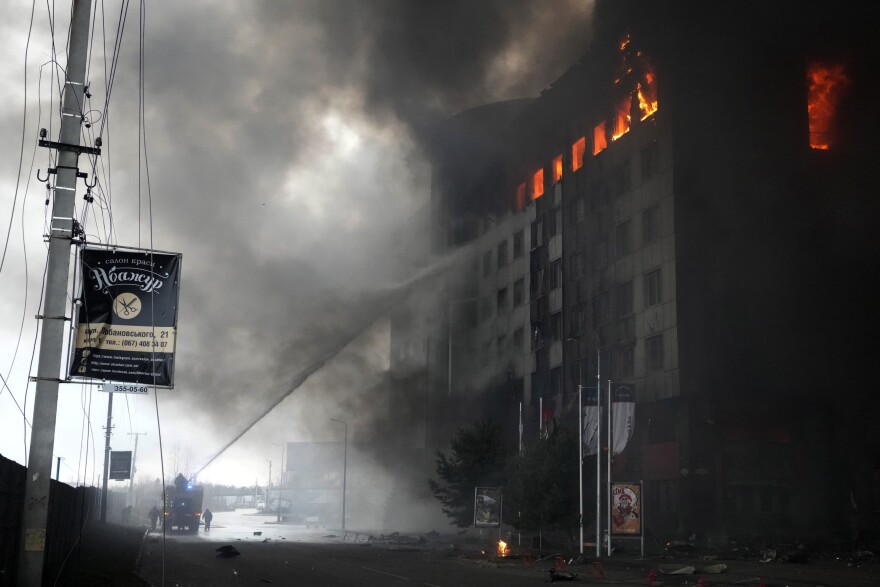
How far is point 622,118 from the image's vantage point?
61812 mm

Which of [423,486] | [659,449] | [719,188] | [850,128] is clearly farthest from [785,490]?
[423,486]

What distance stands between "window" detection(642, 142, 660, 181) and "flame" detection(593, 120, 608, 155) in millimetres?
6514

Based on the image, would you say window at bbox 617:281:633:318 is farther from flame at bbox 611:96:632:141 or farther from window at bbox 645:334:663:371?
flame at bbox 611:96:632:141

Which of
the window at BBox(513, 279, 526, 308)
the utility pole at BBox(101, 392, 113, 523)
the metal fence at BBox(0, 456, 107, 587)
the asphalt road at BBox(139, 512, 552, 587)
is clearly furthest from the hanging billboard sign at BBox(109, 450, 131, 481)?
the window at BBox(513, 279, 526, 308)

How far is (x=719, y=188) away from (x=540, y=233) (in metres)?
19.4

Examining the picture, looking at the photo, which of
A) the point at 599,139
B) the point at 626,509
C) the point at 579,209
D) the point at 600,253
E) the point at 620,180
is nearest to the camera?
the point at 626,509

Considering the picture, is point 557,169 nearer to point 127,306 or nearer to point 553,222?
point 553,222

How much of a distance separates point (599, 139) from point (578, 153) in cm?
296

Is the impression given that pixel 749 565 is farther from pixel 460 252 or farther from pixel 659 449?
pixel 460 252

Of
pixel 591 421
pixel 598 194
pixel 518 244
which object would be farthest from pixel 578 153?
pixel 591 421

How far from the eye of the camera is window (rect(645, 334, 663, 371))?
53.9 metres

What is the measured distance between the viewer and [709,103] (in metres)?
55.8

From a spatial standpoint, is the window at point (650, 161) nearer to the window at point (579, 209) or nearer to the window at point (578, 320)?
the window at point (579, 209)

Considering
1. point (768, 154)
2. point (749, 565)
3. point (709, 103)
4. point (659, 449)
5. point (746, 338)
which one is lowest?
point (749, 565)
